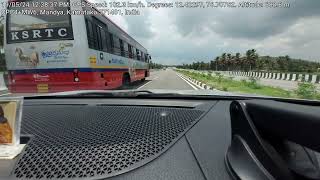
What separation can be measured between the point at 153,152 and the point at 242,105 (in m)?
0.46

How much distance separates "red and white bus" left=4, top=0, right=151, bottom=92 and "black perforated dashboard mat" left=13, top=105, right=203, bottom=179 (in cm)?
652

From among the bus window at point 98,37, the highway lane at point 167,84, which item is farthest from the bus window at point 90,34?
the highway lane at point 167,84

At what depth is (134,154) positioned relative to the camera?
1.35 metres

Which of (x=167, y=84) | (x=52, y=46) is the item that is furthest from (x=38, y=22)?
(x=167, y=84)

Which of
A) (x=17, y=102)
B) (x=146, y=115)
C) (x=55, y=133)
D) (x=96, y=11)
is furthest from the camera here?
(x=96, y=11)

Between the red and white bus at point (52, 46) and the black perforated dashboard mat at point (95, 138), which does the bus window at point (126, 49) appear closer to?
the red and white bus at point (52, 46)

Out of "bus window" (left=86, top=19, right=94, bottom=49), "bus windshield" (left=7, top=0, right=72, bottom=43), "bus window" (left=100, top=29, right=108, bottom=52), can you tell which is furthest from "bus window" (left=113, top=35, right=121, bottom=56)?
"bus windshield" (left=7, top=0, right=72, bottom=43)

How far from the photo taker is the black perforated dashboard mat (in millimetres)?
1229

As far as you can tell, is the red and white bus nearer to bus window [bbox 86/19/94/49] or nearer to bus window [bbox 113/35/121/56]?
bus window [bbox 86/19/94/49]

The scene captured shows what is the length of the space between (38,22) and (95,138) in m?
7.91

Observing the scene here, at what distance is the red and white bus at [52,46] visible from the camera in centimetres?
837

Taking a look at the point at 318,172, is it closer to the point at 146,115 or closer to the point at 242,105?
the point at 242,105

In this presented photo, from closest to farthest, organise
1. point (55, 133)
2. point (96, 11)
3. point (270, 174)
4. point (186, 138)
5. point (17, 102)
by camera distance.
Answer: point (270, 174) < point (17, 102) < point (186, 138) < point (55, 133) < point (96, 11)

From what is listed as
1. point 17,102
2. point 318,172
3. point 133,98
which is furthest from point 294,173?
point 133,98
